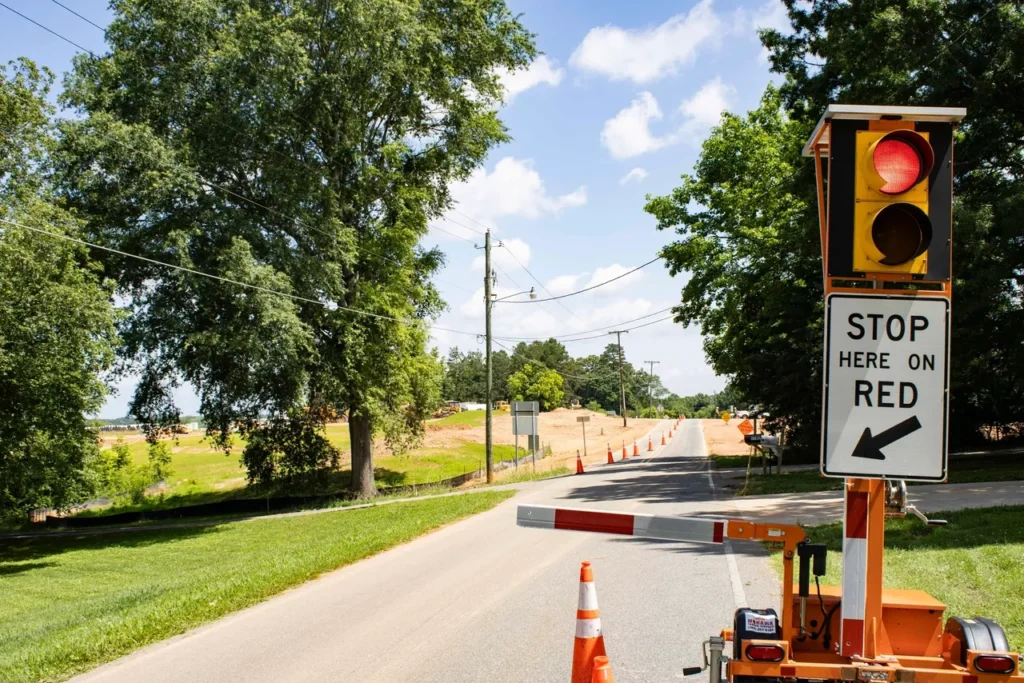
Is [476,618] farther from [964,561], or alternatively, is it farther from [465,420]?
[465,420]

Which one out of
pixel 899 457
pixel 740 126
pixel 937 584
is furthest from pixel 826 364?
pixel 740 126

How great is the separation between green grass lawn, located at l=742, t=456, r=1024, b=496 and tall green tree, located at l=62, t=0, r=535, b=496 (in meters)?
12.7

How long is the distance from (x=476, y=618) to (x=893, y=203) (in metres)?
6.24

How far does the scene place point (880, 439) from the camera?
3.80 m

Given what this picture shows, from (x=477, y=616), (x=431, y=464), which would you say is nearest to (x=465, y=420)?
(x=431, y=464)

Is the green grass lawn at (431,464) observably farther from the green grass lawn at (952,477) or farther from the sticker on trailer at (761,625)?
the sticker on trailer at (761,625)

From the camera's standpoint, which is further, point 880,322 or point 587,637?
point 587,637

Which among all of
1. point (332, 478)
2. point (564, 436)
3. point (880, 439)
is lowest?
point (564, 436)

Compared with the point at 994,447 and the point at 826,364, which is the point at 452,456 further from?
the point at 826,364

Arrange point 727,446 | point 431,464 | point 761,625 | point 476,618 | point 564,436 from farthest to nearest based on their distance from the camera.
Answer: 1. point 564,436
2. point 727,446
3. point 431,464
4. point 476,618
5. point 761,625

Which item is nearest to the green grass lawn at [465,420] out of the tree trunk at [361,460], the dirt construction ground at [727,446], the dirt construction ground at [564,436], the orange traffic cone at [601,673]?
the dirt construction ground at [564,436]

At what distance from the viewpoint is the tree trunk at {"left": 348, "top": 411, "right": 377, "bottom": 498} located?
31.5 metres

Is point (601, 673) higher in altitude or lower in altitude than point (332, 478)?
higher

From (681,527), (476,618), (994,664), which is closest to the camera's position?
(994,664)
